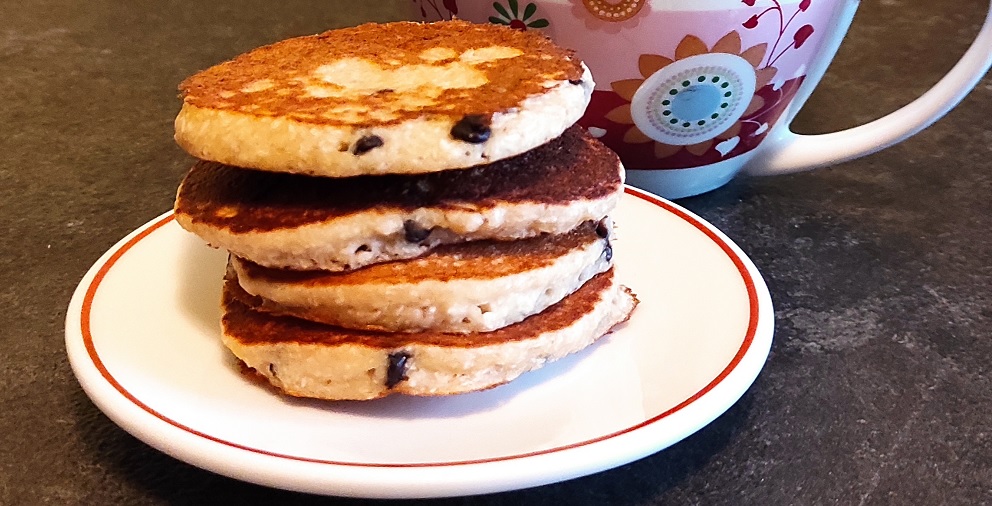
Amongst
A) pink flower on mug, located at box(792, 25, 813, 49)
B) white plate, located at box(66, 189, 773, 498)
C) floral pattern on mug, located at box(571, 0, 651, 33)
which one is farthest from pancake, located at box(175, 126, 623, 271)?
pink flower on mug, located at box(792, 25, 813, 49)

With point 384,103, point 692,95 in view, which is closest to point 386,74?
point 384,103

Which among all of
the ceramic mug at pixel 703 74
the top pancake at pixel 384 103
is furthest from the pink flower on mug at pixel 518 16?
the top pancake at pixel 384 103

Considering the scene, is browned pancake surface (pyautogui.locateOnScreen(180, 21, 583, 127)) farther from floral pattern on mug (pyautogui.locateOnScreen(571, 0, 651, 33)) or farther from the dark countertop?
the dark countertop

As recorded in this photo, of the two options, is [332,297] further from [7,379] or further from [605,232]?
[7,379]

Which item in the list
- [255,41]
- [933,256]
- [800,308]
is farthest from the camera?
[255,41]

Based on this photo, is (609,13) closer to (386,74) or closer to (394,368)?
(386,74)

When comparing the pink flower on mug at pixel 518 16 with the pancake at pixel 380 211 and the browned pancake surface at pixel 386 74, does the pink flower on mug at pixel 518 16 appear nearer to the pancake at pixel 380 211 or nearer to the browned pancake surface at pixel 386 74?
the browned pancake surface at pixel 386 74

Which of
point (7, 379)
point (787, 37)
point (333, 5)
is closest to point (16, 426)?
point (7, 379)

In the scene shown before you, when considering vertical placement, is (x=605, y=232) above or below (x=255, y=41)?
above
